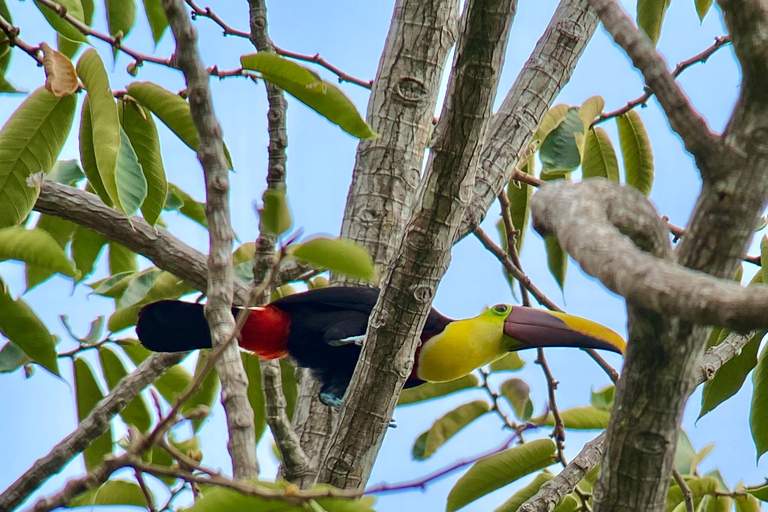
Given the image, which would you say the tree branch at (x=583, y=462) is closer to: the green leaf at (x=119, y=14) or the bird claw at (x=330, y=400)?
the bird claw at (x=330, y=400)

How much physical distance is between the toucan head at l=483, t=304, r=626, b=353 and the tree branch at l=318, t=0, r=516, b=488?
1.51 meters

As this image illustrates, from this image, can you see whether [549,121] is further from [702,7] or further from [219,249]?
[219,249]

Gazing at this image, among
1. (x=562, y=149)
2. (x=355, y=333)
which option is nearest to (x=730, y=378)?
(x=562, y=149)

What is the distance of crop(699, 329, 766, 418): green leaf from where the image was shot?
285cm

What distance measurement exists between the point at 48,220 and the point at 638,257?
2822 mm

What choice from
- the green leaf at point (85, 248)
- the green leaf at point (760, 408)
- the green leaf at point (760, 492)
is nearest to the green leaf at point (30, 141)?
the green leaf at point (85, 248)

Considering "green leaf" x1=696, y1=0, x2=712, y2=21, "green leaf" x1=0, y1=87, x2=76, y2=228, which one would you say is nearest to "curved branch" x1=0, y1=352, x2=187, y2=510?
"green leaf" x1=0, y1=87, x2=76, y2=228

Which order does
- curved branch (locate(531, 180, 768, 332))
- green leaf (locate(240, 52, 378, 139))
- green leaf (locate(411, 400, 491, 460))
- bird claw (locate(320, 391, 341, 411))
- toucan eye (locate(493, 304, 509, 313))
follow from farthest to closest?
toucan eye (locate(493, 304, 509, 313)) < green leaf (locate(411, 400, 491, 460)) < bird claw (locate(320, 391, 341, 411)) < green leaf (locate(240, 52, 378, 139)) < curved branch (locate(531, 180, 768, 332))

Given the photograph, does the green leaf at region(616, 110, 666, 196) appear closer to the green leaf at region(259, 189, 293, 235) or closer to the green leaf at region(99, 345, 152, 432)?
the green leaf at region(99, 345, 152, 432)

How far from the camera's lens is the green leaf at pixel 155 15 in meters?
2.97

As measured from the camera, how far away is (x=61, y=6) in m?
2.21

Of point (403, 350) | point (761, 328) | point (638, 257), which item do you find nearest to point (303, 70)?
point (403, 350)

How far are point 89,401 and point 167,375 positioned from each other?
373 mm

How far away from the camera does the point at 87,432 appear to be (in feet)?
9.80
